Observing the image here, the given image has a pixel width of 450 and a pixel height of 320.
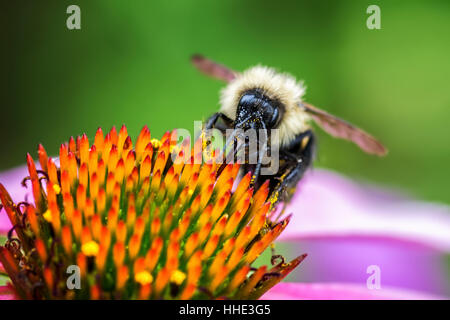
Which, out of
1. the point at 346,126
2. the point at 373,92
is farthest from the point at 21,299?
the point at 373,92

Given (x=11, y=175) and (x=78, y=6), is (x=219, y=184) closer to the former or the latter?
(x=11, y=175)

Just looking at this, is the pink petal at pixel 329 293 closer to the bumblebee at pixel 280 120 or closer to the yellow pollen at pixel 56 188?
the bumblebee at pixel 280 120

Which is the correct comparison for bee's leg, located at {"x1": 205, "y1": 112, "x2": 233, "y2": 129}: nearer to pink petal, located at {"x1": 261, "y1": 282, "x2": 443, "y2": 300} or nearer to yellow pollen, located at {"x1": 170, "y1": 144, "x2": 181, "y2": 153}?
yellow pollen, located at {"x1": 170, "y1": 144, "x2": 181, "y2": 153}

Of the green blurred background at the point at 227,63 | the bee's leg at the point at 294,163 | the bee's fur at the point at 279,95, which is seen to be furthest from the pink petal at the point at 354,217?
the green blurred background at the point at 227,63

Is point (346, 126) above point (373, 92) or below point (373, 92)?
below

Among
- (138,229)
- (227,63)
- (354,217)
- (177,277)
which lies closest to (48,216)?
(138,229)

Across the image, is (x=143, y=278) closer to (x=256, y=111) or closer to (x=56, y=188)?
(x=56, y=188)
